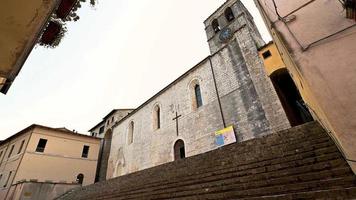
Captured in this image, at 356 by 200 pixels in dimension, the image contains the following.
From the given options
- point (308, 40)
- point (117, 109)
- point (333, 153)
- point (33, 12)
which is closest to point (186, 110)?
point (333, 153)

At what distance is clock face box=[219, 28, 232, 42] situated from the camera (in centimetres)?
1463

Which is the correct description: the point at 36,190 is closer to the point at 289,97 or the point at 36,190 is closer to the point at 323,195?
the point at 323,195

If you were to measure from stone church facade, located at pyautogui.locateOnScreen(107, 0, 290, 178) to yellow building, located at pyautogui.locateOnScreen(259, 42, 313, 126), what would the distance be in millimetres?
436

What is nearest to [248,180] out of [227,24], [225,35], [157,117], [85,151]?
[225,35]

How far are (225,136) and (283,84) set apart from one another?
483 centimetres

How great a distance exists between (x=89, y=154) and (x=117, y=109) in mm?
8096

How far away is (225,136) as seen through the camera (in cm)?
1145

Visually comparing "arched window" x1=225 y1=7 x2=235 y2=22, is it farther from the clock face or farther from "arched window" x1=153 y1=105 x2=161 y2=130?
"arched window" x1=153 y1=105 x2=161 y2=130

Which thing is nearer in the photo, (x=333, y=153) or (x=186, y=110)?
(x=333, y=153)

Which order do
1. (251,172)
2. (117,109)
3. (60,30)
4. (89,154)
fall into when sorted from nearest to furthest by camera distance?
(60,30) → (251,172) → (89,154) → (117,109)

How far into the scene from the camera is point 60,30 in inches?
104

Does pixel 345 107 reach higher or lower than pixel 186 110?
lower

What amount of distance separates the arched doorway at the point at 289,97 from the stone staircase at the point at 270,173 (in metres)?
4.91

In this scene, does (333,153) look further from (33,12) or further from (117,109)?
(117,109)
